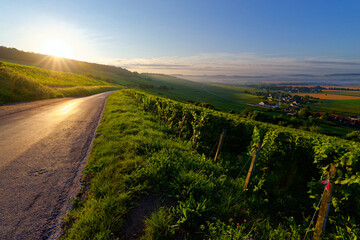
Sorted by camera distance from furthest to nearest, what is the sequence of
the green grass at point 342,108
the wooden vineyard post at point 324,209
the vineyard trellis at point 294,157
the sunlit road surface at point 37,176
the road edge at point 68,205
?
the green grass at point 342,108
the vineyard trellis at point 294,157
the wooden vineyard post at point 324,209
the sunlit road surface at point 37,176
the road edge at point 68,205

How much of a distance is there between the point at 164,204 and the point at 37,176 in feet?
14.8

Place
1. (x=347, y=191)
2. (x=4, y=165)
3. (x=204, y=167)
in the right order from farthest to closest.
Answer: (x=204, y=167)
(x=4, y=165)
(x=347, y=191)

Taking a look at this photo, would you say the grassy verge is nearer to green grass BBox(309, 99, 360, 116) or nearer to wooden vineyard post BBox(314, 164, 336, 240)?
wooden vineyard post BBox(314, 164, 336, 240)

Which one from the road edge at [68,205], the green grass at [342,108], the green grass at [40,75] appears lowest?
the green grass at [342,108]

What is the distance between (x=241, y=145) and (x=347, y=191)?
5.26 m

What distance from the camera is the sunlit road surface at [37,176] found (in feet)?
11.5

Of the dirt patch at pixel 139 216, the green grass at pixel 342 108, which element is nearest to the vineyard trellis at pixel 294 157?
the dirt patch at pixel 139 216

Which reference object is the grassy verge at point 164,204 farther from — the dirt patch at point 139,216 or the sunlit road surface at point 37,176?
the sunlit road surface at point 37,176

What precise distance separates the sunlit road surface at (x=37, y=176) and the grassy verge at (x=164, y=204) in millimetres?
506

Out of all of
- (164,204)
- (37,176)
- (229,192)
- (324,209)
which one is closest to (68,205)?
(37,176)

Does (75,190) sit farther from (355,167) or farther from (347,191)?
(355,167)

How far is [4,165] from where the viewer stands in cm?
568

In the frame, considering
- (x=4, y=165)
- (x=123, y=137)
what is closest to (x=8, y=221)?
(x=4, y=165)

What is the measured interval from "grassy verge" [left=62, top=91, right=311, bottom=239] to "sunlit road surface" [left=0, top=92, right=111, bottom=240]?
506mm
